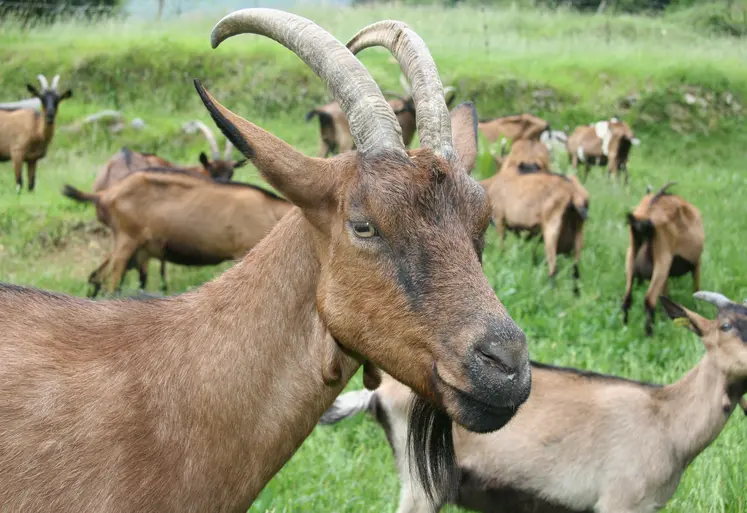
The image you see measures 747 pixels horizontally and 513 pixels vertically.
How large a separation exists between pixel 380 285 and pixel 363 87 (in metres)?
0.65

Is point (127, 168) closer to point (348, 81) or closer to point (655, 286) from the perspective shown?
point (655, 286)

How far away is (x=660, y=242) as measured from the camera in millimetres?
9242

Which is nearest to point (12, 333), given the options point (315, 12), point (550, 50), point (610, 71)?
point (610, 71)

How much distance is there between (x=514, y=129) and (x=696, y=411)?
12.1 meters

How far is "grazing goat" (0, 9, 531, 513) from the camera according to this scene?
8.32ft

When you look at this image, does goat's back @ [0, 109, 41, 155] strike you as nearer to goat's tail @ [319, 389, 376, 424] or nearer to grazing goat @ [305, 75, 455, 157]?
grazing goat @ [305, 75, 455, 157]

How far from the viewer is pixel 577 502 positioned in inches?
200

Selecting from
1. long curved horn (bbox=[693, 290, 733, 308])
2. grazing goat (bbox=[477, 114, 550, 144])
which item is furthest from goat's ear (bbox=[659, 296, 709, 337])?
grazing goat (bbox=[477, 114, 550, 144])

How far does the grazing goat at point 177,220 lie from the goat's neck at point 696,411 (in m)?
4.91

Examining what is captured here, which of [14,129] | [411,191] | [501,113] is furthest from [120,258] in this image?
[501,113]

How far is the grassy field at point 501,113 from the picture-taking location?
6004 millimetres

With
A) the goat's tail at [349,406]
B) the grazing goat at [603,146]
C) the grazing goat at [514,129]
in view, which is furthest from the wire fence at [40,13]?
the goat's tail at [349,406]

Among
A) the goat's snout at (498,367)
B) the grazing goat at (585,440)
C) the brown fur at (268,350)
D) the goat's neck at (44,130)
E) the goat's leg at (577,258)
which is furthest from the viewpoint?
the goat's neck at (44,130)

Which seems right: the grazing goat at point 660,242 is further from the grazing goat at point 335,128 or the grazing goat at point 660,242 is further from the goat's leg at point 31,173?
the goat's leg at point 31,173
